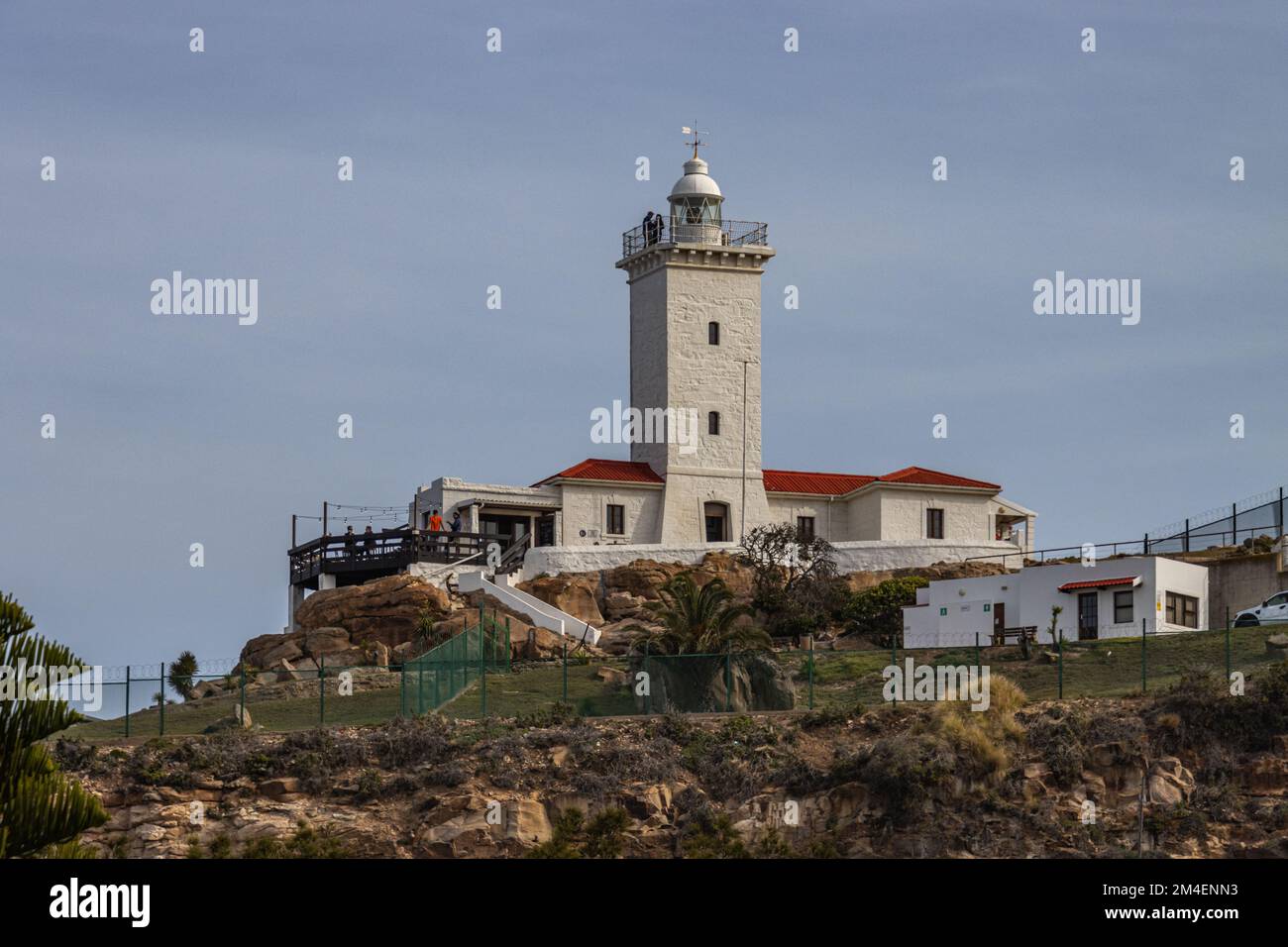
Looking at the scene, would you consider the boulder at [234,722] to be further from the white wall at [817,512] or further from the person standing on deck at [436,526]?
the white wall at [817,512]

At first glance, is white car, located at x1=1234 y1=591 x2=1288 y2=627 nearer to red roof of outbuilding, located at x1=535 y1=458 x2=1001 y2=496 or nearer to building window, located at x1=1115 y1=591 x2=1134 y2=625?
building window, located at x1=1115 y1=591 x2=1134 y2=625

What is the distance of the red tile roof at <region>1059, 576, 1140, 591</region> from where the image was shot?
5400 cm

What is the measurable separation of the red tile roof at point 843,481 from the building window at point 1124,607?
16043 mm

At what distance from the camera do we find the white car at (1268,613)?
173 feet

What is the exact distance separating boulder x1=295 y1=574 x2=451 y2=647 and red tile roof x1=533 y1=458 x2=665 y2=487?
8.28 metres

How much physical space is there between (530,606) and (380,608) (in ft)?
14.5

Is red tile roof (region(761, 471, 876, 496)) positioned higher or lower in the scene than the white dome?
lower

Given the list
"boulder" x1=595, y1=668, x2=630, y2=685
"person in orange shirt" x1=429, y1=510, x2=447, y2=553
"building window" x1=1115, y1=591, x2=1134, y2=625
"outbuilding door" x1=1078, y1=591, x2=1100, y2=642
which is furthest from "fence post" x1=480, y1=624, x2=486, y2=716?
"building window" x1=1115, y1=591, x2=1134, y2=625

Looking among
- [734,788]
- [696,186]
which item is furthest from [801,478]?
[734,788]

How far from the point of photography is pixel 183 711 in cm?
4734

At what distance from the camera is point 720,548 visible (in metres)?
67.1

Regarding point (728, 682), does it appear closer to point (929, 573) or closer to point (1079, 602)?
point (1079, 602)

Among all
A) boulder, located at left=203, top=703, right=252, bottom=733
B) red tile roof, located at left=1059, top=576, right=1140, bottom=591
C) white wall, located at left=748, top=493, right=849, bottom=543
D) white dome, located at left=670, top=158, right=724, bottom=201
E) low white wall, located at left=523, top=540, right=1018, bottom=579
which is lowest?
boulder, located at left=203, top=703, right=252, bottom=733

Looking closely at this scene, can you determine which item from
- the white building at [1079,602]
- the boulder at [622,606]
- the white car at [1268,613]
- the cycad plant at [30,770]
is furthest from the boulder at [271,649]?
the cycad plant at [30,770]
